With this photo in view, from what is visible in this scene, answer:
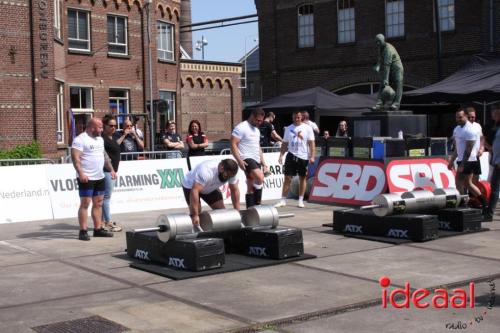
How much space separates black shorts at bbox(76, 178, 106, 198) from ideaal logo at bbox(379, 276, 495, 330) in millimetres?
4777

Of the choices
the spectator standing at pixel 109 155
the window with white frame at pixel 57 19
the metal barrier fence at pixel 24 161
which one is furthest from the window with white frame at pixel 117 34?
the spectator standing at pixel 109 155

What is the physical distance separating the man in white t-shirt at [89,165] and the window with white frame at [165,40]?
23.9 metres

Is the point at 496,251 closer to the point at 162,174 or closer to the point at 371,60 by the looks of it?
the point at 162,174

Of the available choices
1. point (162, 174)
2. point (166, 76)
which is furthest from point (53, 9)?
point (162, 174)

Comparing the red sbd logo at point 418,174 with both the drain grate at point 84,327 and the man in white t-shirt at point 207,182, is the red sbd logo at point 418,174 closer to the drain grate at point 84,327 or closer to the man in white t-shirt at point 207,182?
the man in white t-shirt at point 207,182

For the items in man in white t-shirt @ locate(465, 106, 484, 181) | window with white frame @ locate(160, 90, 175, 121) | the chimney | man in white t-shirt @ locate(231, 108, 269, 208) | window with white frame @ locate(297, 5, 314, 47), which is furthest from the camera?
the chimney

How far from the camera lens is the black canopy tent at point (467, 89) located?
18672mm

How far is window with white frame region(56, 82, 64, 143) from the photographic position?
2583cm

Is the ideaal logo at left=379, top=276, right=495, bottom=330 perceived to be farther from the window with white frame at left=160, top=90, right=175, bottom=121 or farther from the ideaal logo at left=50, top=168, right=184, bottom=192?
the window with white frame at left=160, top=90, right=175, bottom=121

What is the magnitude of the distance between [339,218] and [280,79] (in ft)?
84.9

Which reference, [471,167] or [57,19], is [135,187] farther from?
[57,19]

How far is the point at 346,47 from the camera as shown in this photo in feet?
108

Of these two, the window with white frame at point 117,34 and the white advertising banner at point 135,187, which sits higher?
the window with white frame at point 117,34

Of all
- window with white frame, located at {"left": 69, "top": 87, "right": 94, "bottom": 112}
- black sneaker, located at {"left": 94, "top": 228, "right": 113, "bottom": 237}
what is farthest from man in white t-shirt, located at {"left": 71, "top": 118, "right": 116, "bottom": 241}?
window with white frame, located at {"left": 69, "top": 87, "right": 94, "bottom": 112}
